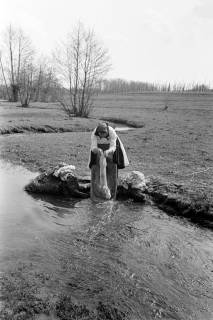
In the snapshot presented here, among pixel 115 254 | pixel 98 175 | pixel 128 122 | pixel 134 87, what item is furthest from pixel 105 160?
pixel 134 87

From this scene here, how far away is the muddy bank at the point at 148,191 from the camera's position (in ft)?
30.7

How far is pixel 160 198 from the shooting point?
10.2 metres

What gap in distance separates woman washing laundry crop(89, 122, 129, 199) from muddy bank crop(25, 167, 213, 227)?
661mm

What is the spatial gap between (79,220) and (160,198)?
285cm

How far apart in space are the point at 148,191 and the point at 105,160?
6.12 feet

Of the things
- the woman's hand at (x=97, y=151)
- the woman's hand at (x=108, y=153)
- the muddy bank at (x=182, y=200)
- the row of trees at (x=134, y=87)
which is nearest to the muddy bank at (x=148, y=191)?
the muddy bank at (x=182, y=200)

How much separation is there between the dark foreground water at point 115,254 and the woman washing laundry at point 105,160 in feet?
1.51

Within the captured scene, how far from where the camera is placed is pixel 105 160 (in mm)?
9758

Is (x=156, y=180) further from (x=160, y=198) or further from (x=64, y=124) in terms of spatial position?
(x=64, y=124)

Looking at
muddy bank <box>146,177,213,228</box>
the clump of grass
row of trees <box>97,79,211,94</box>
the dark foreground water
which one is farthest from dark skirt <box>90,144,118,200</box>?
row of trees <box>97,79,211,94</box>

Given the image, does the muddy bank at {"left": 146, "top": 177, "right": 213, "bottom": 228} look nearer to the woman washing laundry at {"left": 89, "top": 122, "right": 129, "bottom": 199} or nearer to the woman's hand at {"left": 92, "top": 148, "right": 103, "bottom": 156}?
the woman washing laundry at {"left": 89, "top": 122, "right": 129, "bottom": 199}

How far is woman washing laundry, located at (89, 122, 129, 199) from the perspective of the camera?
9.56 metres

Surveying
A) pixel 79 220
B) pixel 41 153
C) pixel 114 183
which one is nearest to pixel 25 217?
pixel 79 220

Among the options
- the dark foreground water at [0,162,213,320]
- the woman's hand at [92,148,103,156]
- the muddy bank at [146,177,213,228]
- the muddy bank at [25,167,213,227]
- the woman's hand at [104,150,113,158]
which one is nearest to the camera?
the dark foreground water at [0,162,213,320]
